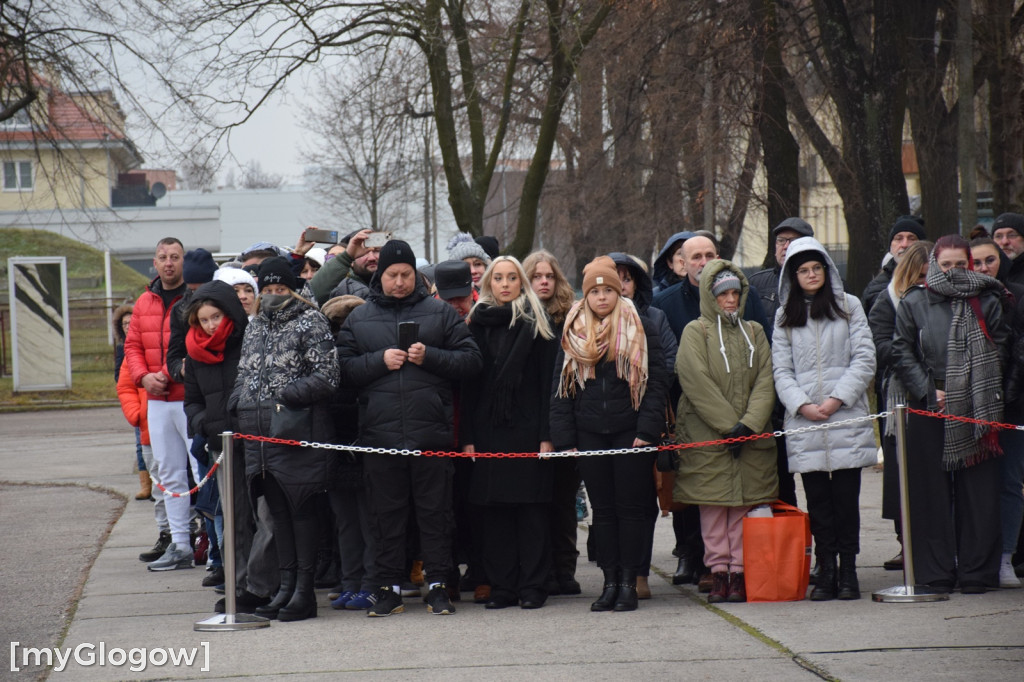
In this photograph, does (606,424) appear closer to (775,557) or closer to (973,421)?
(775,557)

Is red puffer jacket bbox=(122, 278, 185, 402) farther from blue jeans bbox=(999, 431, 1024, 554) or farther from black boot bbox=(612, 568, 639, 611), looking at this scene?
blue jeans bbox=(999, 431, 1024, 554)

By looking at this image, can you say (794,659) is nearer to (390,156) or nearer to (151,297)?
(151,297)

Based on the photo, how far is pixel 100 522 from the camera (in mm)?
11281

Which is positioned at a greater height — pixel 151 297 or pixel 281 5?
pixel 281 5

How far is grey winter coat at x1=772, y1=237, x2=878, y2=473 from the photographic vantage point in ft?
23.4

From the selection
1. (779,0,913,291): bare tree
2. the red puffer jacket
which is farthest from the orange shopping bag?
(779,0,913,291): bare tree

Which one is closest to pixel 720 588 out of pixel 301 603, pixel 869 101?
pixel 301 603

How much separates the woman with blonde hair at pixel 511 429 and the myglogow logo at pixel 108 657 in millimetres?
1809

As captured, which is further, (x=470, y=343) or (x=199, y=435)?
(x=199, y=435)

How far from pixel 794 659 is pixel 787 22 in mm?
12501

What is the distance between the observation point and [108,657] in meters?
6.23

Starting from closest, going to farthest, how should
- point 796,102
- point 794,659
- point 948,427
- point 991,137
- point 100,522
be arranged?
point 794,659 → point 948,427 → point 100,522 → point 991,137 → point 796,102

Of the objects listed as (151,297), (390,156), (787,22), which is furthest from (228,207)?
(151,297)

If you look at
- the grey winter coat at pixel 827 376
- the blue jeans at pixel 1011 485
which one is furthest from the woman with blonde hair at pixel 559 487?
the blue jeans at pixel 1011 485
